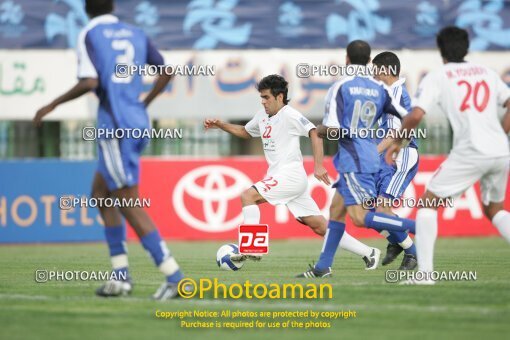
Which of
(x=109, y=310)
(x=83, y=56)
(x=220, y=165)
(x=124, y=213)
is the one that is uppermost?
(x=83, y=56)

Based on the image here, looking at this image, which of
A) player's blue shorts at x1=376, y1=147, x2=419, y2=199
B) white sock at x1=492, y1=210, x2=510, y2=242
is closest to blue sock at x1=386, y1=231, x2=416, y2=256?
player's blue shorts at x1=376, y1=147, x2=419, y2=199

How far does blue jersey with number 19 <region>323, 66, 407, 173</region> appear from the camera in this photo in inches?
385

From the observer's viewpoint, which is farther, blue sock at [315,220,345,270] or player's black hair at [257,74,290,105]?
player's black hair at [257,74,290,105]

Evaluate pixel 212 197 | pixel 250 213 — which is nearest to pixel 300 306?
pixel 250 213

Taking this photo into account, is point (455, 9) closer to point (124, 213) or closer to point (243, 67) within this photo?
point (243, 67)

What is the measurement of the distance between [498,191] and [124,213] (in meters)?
3.09

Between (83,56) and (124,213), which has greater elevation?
(83,56)

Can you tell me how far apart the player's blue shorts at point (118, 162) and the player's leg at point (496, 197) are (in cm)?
289

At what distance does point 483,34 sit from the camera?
25.2 m

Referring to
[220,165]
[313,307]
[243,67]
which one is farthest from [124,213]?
[243,67]

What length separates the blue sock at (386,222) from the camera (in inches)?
388

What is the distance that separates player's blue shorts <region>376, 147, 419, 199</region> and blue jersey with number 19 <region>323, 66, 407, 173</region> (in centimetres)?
167

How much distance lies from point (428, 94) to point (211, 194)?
11090 mm

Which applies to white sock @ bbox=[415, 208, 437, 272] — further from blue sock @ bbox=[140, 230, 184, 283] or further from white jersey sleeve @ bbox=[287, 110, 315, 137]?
white jersey sleeve @ bbox=[287, 110, 315, 137]
